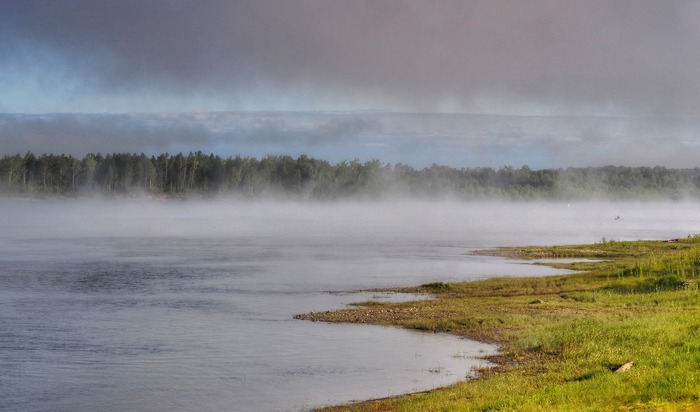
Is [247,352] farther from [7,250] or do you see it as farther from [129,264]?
[7,250]

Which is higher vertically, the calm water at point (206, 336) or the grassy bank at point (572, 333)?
the grassy bank at point (572, 333)

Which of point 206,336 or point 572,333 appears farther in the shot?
point 206,336

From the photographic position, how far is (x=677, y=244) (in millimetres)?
84750

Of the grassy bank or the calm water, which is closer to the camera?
the grassy bank

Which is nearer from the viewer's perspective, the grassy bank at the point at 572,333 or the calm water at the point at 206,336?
the grassy bank at the point at 572,333

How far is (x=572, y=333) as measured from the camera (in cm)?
3186

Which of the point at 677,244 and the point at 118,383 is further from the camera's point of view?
the point at 677,244

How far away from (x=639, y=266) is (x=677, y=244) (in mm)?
35969

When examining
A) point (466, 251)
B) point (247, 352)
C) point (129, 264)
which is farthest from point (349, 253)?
point (247, 352)

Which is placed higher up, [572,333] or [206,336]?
[572,333]

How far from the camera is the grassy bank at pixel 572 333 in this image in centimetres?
2012

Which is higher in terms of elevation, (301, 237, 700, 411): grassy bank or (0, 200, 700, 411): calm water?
(301, 237, 700, 411): grassy bank

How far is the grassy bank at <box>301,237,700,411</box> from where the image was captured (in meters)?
20.1

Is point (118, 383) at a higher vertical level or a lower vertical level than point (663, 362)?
lower
